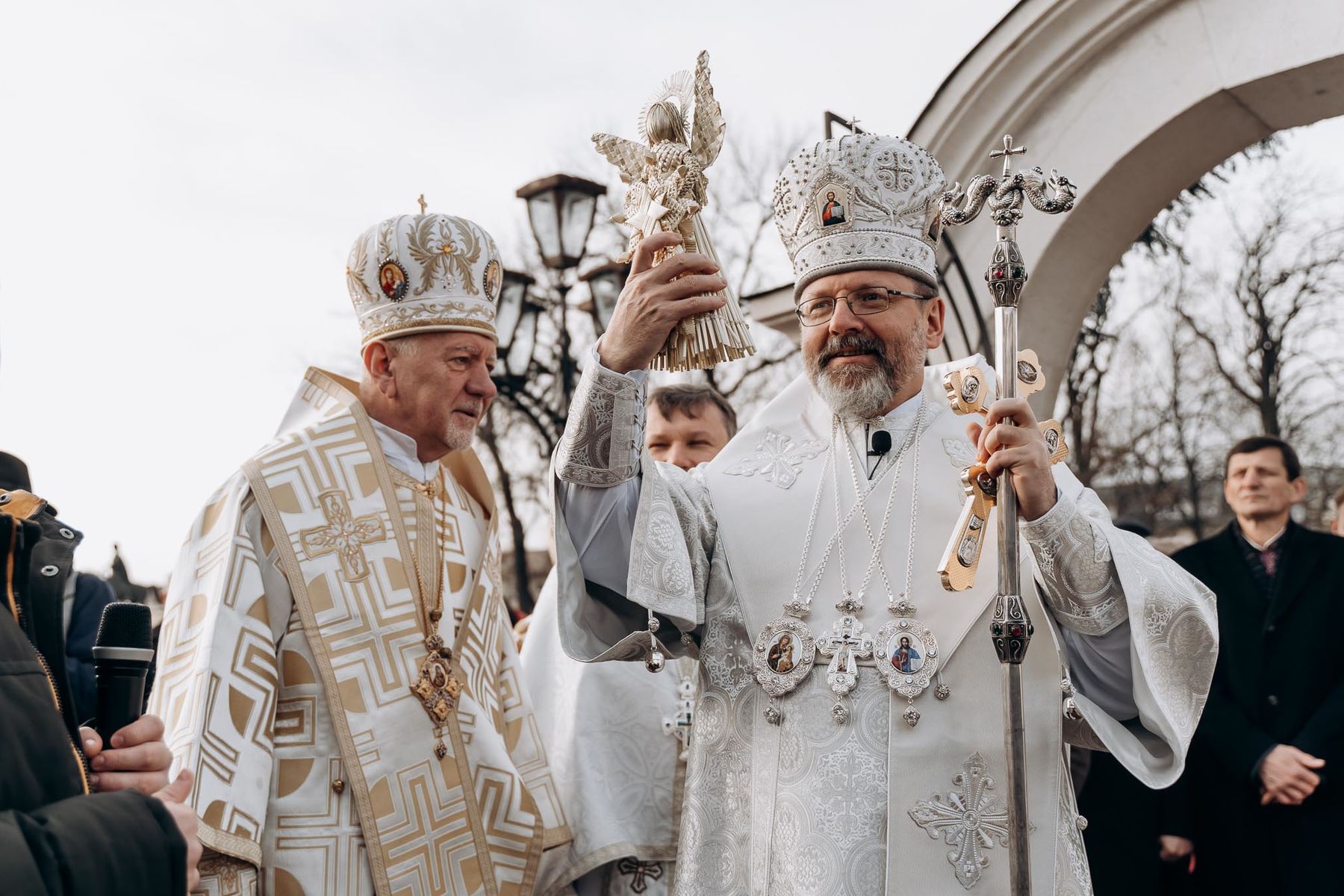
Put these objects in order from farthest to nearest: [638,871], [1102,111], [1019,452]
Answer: [1102,111]
[638,871]
[1019,452]

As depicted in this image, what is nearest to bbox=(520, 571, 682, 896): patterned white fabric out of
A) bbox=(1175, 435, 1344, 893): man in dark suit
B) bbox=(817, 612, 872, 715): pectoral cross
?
bbox=(817, 612, 872, 715): pectoral cross

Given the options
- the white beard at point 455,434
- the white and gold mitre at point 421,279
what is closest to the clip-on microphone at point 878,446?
the white beard at point 455,434

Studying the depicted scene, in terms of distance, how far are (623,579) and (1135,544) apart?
49.7 inches

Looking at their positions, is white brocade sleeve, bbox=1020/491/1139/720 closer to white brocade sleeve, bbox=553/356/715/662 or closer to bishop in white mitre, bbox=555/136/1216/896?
bishop in white mitre, bbox=555/136/1216/896

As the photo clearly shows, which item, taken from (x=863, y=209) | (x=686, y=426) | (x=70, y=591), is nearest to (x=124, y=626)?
(x=863, y=209)

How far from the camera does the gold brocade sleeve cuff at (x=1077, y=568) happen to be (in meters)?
3.14

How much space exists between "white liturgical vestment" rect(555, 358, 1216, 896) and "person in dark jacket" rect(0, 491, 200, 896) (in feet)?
4.32

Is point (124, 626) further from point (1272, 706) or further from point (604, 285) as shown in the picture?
point (604, 285)

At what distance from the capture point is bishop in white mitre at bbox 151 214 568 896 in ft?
11.8

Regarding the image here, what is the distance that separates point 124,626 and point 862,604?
6.09 ft

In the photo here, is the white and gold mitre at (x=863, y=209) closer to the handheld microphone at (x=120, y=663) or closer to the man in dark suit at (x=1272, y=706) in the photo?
the handheld microphone at (x=120, y=663)

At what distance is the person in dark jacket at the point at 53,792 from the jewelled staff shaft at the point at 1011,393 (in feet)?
5.53

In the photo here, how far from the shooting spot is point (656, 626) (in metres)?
3.22

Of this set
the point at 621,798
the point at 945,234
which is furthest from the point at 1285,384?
Answer: the point at 621,798
